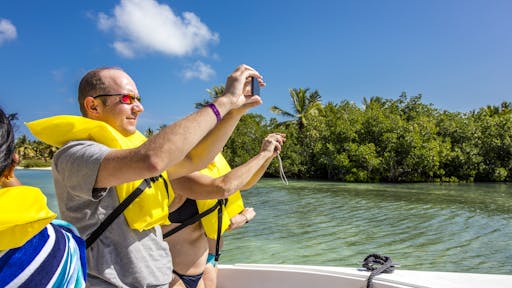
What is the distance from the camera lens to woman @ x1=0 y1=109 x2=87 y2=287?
65cm

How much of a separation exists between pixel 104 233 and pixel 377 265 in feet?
6.90

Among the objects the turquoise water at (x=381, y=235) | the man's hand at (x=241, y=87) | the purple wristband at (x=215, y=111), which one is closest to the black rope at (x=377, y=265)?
the man's hand at (x=241, y=87)

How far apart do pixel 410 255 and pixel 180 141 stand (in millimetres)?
8091

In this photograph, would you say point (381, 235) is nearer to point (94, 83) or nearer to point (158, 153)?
point (94, 83)

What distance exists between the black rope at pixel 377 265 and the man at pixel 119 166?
1.52 m

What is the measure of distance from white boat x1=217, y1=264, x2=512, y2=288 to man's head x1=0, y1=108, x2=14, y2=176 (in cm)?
216

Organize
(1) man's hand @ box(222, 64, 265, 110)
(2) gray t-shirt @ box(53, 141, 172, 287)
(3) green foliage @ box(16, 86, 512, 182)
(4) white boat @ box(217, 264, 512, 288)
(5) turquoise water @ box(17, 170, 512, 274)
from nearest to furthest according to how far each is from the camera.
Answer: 1. (2) gray t-shirt @ box(53, 141, 172, 287)
2. (1) man's hand @ box(222, 64, 265, 110)
3. (4) white boat @ box(217, 264, 512, 288)
4. (5) turquoise water @ box(17, 170, 512, 274)
5. (3) green foliage @ box(16, 86, 512, 182)

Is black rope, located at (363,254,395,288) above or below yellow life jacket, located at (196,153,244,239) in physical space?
below

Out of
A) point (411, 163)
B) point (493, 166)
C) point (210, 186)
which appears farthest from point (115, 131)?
point (493, 166)

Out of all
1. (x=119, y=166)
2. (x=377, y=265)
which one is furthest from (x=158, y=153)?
(x=377, y=265)

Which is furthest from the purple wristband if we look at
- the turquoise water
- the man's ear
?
the turquoise water

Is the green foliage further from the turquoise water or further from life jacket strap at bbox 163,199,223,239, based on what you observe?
life jacket strap at bbox 163,199,223,239

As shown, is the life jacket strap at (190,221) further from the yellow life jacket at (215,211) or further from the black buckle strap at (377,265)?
the black buckle strap at (377,265)

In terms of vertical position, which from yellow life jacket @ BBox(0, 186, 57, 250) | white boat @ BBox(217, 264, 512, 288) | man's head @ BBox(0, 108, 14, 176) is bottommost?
white boat @ BBox(217, 264, 512, 288)
